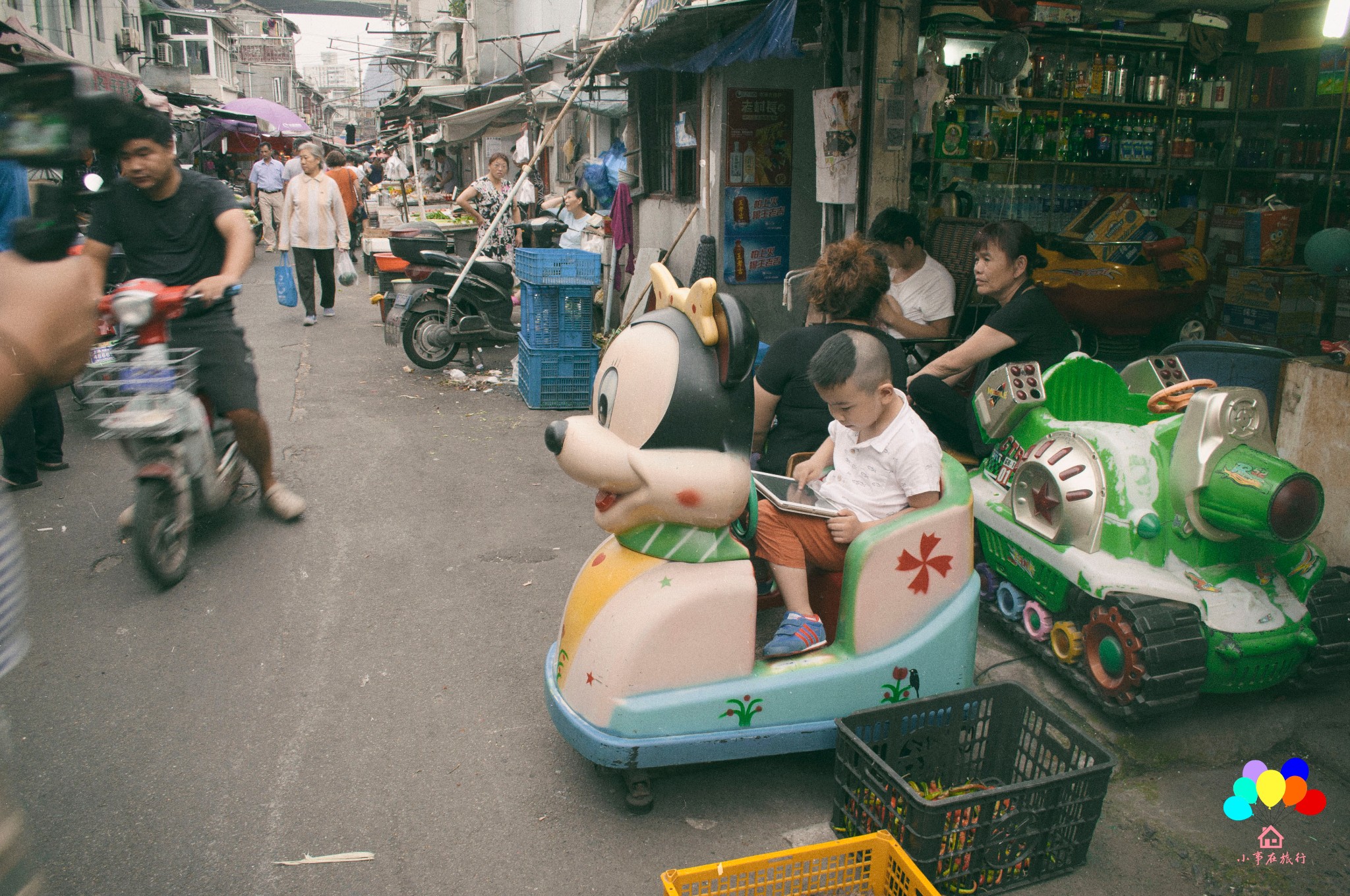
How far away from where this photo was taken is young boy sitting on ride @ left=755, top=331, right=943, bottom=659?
289cm

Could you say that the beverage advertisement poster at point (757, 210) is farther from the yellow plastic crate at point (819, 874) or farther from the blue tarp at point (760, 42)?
the yellow plastic crate at point (819, 874)

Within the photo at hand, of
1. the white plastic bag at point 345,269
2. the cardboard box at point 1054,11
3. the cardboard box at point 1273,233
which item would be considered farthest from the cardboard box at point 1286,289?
the white plastic bag at point 345,269

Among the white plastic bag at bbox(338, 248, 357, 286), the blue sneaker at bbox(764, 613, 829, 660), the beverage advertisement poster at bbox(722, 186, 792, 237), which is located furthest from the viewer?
the white plastic bag at bbox(338, 248, 357, 286)

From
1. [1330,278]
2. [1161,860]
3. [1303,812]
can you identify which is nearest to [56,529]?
[1161,860]

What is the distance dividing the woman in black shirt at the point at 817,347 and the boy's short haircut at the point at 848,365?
0.75 metres

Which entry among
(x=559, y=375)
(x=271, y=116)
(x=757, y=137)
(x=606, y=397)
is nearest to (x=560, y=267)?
(x=559, y=375)

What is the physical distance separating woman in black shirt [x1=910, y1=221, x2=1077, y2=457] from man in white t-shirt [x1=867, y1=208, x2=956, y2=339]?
818 mm

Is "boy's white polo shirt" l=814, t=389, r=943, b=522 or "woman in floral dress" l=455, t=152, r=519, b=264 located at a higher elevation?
"woman in floral dress" l=455, t=152, r=519, b=264

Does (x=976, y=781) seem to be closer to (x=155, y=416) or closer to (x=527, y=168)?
(x=155, y=416)

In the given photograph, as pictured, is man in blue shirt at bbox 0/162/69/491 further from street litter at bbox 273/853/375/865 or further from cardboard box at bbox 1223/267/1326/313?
cardboard box at bbox 1223/267/1326/313

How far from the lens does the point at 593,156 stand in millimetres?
16172

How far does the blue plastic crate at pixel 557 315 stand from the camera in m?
7.05

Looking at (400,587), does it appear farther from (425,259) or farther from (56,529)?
(425,259)

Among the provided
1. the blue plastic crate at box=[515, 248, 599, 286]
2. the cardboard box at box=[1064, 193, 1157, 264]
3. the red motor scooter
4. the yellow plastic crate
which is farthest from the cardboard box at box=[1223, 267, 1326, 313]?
the red motor scooter
